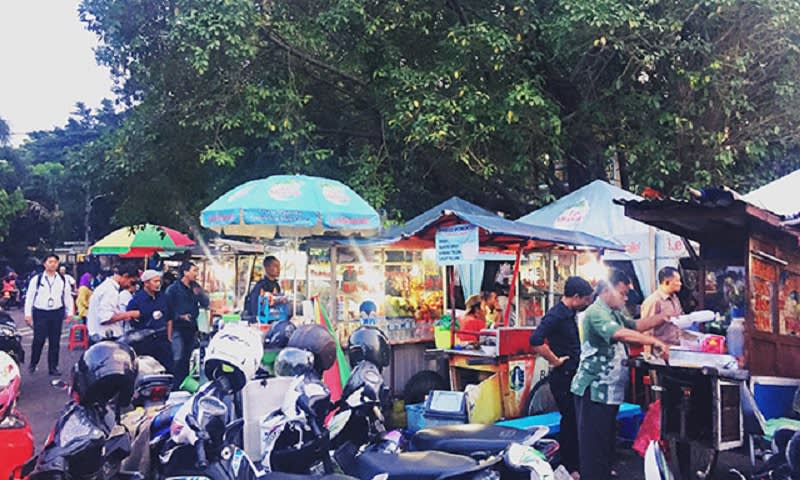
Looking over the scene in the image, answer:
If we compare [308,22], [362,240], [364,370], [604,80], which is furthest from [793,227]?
[308,22]

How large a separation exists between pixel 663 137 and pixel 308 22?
6.07 metres

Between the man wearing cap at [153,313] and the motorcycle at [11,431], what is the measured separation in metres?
3.54

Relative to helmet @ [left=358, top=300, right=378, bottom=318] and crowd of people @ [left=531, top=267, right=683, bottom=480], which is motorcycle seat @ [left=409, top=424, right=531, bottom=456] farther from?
helmet @ [left=358, top=300, right=378, bottom=318]

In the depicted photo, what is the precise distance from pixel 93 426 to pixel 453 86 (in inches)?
318

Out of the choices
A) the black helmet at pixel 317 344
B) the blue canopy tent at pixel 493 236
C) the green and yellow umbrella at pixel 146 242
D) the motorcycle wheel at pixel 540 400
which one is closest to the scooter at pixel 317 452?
the black helmet at pixel 317 344

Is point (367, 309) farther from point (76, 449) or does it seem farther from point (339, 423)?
point (76, 449)

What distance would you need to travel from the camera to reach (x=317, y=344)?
479 centimetres

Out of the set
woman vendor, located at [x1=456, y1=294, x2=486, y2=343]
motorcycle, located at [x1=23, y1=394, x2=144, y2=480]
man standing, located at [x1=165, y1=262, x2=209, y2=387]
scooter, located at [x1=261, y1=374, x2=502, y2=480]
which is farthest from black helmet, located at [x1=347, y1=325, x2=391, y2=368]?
man standing, located at [x1=165, y1=262, x2=209, y2=387]

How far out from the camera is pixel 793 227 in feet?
17.9

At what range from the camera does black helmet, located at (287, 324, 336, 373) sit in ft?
15.6

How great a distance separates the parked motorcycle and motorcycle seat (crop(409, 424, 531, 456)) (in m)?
1.76

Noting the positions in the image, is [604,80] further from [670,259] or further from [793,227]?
[793,227]

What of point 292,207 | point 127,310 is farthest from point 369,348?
point 127,310

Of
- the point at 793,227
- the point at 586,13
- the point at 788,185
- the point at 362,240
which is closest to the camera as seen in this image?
the point at 793,227
